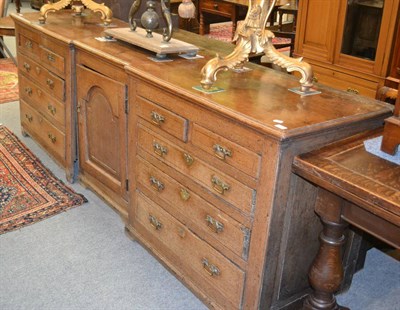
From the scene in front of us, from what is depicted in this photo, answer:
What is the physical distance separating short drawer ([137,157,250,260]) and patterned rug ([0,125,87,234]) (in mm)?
722

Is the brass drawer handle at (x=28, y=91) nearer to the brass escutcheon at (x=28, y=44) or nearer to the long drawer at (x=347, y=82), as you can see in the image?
the brass escutcheon at (x=28, y=44)

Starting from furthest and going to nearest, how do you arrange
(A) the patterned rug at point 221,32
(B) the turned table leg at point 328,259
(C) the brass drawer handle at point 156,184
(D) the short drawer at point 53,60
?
1. (A) the patterned rug at point 221,32
2. (D) the short drawer at point 53,60
3. (C) the brass drawer handle at point 156,184
4. (B) the turned table leg at point 328,259

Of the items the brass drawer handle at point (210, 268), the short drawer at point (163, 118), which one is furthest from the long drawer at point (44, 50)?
the brass drawer handle at point (210, 268)

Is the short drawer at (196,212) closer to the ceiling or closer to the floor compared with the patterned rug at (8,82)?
closer to the ceiling

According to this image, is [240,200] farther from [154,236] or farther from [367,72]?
[367,72]

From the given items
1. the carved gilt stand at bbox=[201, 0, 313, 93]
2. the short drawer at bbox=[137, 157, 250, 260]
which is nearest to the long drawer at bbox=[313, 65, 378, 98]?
the carved gilt stand at bbox=[201, 0, 313, 93]

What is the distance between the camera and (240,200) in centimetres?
175

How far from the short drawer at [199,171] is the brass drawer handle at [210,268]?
0.29 metres

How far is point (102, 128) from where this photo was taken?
8.60 feet

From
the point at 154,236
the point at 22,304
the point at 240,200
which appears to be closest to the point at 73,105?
the point at 154,236

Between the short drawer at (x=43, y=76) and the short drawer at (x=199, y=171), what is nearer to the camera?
the short drawer at (x=199, y=171)

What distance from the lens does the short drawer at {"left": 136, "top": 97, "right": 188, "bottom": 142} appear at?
1949mm

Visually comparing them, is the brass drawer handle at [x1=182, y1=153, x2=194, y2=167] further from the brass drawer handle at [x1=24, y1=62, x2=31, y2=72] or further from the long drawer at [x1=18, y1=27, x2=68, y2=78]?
the brass drawer handle at [x1=24, y1=62, x2=31, y2=72]

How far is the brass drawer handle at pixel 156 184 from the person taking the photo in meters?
2.16
